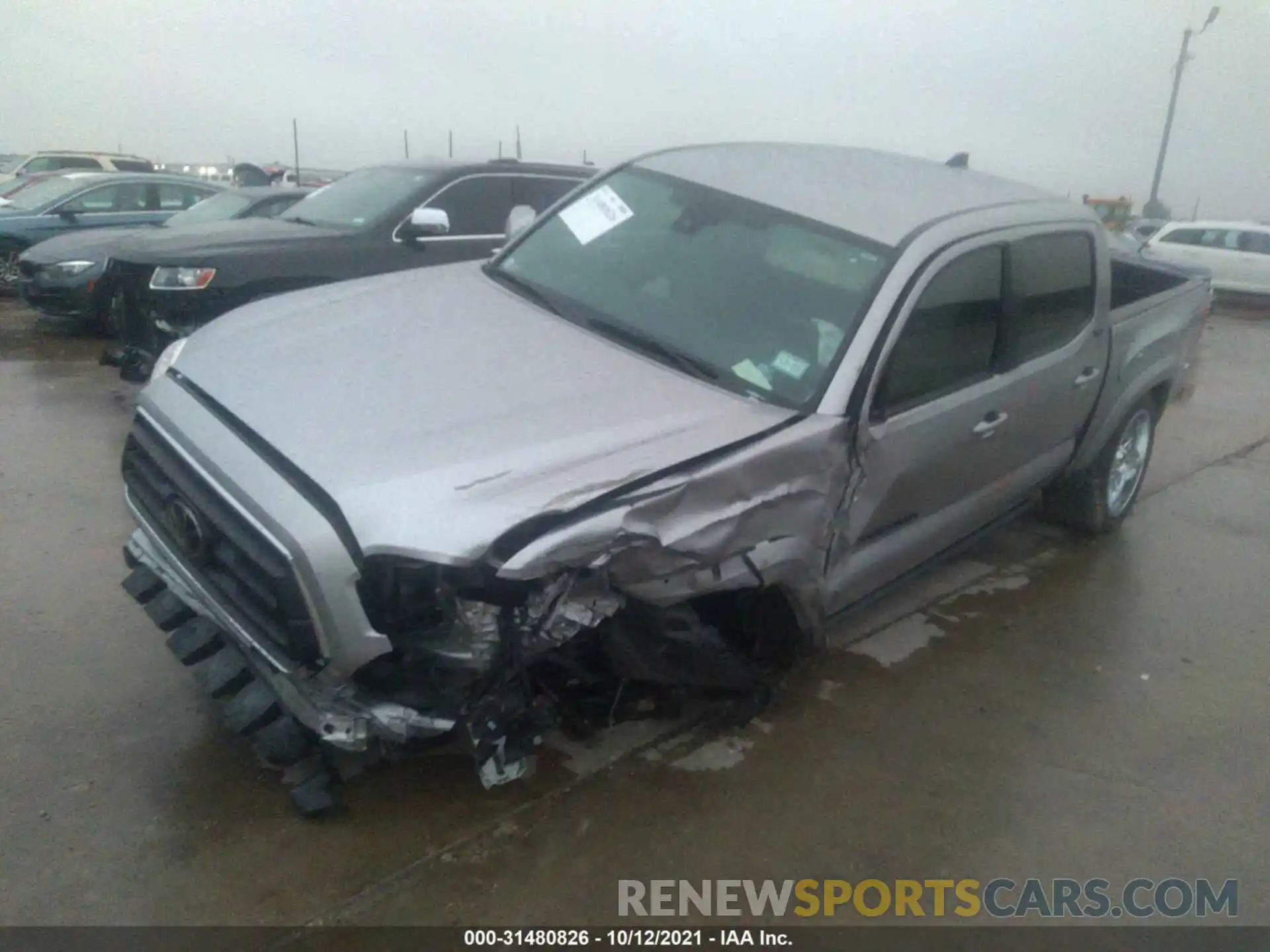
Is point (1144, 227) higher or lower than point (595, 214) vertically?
lower

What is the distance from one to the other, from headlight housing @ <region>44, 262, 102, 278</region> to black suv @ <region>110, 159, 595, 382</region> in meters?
1.53

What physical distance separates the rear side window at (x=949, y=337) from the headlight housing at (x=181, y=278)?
4497 millimetres

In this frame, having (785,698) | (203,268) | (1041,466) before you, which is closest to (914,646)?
(785,698)

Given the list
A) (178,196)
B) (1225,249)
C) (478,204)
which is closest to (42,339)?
(178,196)

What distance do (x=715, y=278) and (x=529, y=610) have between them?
5.12 ft

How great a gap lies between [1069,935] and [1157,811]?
0.73 metres

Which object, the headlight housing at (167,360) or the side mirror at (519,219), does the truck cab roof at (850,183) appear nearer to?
the side mirror at (519,219)

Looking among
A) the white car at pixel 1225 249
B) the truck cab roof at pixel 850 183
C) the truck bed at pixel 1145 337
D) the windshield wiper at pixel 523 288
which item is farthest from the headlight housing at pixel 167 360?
the white car at pixel 1225 249

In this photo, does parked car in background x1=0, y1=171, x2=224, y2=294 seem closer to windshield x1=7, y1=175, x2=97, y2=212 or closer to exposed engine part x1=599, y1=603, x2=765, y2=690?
windshield x1=7, y1=175, x2=97, y2=212

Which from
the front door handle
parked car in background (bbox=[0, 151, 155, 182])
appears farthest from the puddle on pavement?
parked car in background (bbox=[0, 151, 155, 182])

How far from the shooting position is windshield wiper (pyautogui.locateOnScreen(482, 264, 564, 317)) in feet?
11.8

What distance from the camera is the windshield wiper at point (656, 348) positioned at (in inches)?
124

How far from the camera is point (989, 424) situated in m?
3.75

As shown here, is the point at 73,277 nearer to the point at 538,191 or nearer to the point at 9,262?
the point at 9,262
